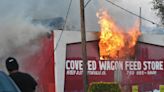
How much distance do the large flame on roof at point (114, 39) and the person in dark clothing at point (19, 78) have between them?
20.3m

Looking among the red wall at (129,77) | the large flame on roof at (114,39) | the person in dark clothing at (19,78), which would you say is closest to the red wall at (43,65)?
the red wall at (129,77)

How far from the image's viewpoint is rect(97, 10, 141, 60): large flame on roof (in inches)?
1217

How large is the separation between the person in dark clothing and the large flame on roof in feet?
66.6

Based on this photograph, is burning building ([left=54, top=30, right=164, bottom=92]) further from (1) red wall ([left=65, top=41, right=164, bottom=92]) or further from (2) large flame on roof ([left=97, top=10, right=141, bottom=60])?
(2) large flame on roof ([left=97, top=10, right=141, bottom=60])

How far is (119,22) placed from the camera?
3275 centimetres

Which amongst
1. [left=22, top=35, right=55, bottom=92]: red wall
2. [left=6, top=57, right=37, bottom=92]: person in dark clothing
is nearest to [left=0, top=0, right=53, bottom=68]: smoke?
[left=22, top=35, right=55, bottom=92]: red wall

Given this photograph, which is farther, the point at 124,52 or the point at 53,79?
the point at 124,52

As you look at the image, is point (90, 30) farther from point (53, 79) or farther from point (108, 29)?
point (53, 79)

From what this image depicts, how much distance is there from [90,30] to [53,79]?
5052 millimetres

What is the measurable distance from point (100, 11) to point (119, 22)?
5.10 feet

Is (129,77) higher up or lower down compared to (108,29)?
lower down

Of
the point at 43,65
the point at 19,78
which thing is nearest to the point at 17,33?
the point at 43,65

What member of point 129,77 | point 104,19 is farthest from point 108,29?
point 129,77

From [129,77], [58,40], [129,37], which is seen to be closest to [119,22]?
[129,37]
